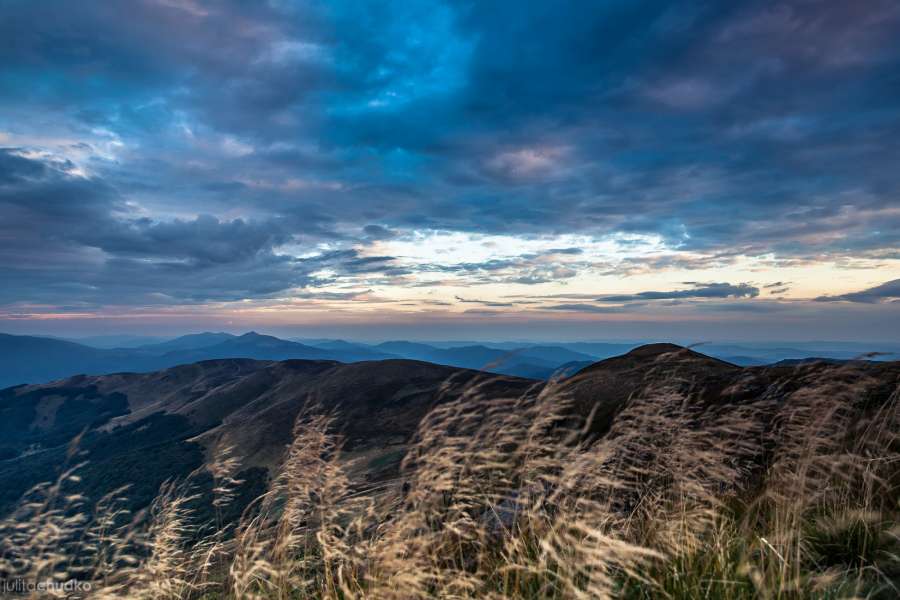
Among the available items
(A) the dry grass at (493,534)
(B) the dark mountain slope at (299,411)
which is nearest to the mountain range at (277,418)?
(B) the dark mountain slope at (299,411)

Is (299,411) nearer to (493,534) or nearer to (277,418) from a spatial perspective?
(493,534)

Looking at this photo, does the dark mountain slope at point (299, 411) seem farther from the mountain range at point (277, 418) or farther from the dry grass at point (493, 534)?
the dry grass at point (493, 534)

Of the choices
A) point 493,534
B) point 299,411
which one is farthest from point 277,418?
point 493,534

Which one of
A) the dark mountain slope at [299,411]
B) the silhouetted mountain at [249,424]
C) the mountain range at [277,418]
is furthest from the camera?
the silhouetted mountain at [249,424]

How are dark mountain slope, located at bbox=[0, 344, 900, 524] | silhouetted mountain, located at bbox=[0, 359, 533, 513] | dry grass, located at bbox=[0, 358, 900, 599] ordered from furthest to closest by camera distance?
1. silhouetted mountain, located at bbox=[0, 359, 533, 513]
2. dark mountain slope, located at bbox=[0, 344, 900, 524]
3. dry grass, located at bbox=[0, 358, 900, 599]

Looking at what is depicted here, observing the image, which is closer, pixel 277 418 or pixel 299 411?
pixel 299 411

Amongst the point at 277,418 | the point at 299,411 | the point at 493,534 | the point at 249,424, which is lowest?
the point at 249,424

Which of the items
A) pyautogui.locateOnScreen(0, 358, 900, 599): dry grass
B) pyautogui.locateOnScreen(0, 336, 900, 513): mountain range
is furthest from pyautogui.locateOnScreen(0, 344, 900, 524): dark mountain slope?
pyautogui.locateOnScreen(0, 358, 900, 599): dry grass

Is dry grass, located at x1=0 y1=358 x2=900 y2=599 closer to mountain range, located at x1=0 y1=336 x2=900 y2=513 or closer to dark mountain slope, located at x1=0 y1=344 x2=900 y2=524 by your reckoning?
dark mountain slope, located at x1=0 y1=344 x2=900 y2=524

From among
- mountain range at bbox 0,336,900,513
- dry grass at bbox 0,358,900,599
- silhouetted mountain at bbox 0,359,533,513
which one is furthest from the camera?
silhouetted mountain at bbox 0,359,533,513

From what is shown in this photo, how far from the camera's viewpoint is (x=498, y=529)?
6434 millimetres

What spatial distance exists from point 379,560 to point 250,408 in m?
143

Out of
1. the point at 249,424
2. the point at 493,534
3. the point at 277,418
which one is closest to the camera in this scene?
the point at 493,534

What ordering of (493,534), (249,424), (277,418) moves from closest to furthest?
1. (493,534)
2. (249,424)
3. (277,418)
